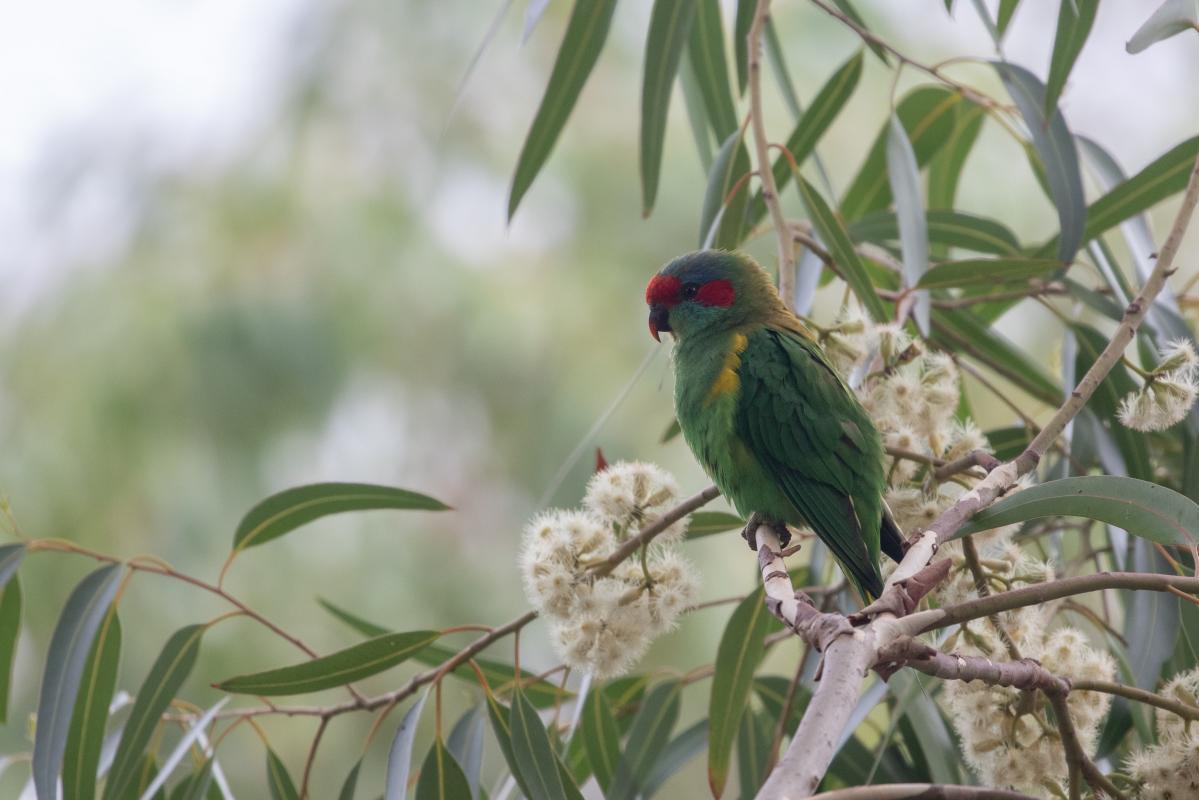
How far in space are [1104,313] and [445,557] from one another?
14.8ft

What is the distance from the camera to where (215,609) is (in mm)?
5859

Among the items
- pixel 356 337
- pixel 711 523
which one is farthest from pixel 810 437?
pixel 356 337

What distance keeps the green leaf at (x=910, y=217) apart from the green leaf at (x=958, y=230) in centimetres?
19

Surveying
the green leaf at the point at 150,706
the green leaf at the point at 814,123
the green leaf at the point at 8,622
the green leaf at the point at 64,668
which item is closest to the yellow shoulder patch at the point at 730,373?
the green leaf at the point at 814,123

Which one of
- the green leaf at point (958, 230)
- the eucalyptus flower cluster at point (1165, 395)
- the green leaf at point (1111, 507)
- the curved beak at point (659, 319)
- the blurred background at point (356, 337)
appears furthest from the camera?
the blurred background at point (356, 337)

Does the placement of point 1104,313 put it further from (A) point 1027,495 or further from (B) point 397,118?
(B) point 397,118

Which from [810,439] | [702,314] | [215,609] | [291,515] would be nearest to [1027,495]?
[810,439]

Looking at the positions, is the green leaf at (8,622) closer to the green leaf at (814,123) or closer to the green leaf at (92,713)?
the green leaf at (92,713)

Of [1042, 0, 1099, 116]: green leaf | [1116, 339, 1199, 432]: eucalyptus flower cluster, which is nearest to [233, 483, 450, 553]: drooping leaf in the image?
[1116, 339, 1199, 432]: eucalyptus flower cluster

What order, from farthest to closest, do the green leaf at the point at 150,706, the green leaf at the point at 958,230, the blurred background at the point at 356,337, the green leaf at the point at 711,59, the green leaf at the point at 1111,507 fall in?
the blurred background at the point at 356,337 → the green leaf at the point at 711,59 → the green leaf at the point at 958,230 → the green leaf at the point at 150,706 → the green leaf at the point at 1111,507

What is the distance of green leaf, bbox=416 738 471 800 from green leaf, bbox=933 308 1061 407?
1.29 metres

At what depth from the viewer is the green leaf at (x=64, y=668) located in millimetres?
1952

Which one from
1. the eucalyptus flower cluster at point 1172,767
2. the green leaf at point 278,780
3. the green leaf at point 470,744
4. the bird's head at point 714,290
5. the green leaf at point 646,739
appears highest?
the bird's head at point 714,290

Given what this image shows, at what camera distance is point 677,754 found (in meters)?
2.32
